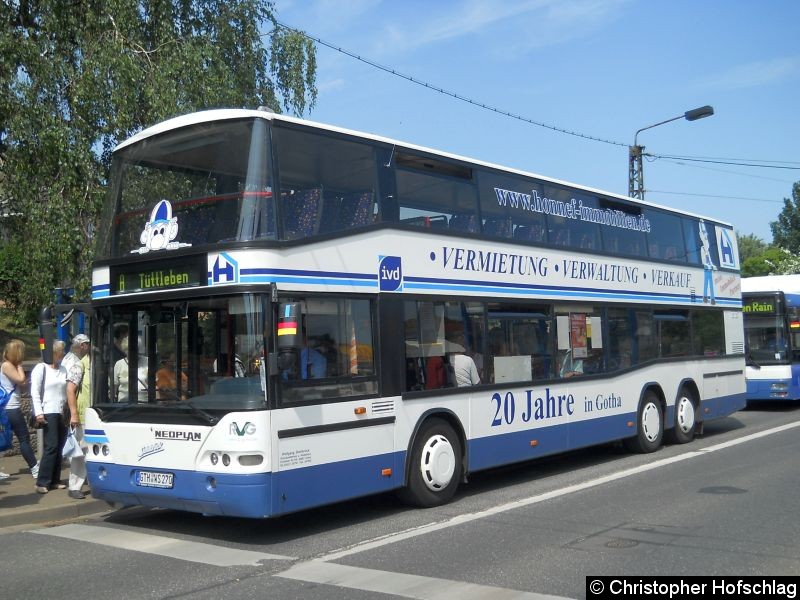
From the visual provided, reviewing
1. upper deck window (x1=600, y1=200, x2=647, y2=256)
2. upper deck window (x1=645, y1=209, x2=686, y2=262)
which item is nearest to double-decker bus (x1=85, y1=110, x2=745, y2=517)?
upper deck window (x1=600, y1=200, x2=647, y2=256)

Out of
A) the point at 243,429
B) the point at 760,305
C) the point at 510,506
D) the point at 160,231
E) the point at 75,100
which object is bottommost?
the point at 510,506

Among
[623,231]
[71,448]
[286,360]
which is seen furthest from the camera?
[623,231]

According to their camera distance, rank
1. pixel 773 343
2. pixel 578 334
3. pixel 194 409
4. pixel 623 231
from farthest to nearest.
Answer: pixel 773 343 < pixel 623 231 < pixel 578 334 < pixel 194 409

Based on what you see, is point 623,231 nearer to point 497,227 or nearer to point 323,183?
point 497,227

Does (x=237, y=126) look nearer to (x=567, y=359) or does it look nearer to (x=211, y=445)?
(x=211, y=445)

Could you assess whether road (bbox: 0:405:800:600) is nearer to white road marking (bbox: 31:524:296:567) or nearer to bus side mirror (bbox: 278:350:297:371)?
white road marking (bbox: 31:524:296:567)

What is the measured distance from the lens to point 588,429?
1288 centimetres

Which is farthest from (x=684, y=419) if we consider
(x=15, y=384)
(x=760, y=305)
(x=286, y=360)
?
(x=15, y=384)

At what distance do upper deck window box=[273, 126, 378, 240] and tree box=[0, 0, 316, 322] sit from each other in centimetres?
647

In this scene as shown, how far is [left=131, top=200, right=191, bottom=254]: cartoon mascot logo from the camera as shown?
28.9 feet

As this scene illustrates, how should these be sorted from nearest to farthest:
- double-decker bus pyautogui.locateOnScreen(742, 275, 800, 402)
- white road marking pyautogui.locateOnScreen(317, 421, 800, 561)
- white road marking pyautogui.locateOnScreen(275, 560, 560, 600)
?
white road marking pyautogui.locateOnScreen(275, 560, 560, 600) < white road marking pyautogui.locateOnScreen(317, 421, 800, 561) < double-decker bus pyautogui.locateOnScreen(742, 275, 800, 402)

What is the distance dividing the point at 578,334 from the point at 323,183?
5.32m

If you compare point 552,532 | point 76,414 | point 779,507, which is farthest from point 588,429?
point 76,414

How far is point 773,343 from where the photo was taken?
851 inches
